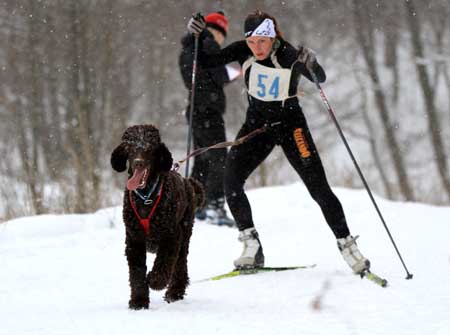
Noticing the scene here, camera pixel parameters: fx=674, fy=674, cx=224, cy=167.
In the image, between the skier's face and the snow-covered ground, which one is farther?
the skier's face

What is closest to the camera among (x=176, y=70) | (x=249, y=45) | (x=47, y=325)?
(x=47, y=325)

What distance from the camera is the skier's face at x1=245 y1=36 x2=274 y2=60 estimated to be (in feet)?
17.7

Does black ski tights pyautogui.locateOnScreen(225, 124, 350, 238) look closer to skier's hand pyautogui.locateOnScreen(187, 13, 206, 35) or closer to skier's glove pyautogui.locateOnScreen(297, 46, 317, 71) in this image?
skier's glove pyautogui.locateOnScreen(297, 46, 317, 71)

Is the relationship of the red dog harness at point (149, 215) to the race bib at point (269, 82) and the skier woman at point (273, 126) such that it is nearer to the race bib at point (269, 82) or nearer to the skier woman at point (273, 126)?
the skier woman at point (273, 126)

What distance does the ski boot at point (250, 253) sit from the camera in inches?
219

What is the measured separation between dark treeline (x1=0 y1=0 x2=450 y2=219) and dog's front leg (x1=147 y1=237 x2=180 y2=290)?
5.57m

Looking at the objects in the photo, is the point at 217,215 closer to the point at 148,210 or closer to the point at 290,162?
the point at 290,162

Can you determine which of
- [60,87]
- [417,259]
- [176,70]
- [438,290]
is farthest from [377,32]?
[438,290]

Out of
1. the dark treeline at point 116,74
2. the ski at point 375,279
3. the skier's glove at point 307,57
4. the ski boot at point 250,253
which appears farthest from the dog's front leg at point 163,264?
the dark treeline at point 116,74

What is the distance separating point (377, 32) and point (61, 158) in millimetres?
10647

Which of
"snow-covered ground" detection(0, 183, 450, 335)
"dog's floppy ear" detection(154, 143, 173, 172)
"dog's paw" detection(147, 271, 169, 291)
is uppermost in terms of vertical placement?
"dog's floppy ear" detection(154, 143, 173, 172)

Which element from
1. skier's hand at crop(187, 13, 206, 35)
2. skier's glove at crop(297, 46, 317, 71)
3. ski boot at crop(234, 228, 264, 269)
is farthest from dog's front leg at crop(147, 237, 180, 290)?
skier's hand at crop(187, 13, 206, 35)

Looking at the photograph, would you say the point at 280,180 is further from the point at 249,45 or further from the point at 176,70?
the point at 249,45

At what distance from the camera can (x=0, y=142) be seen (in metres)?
14.4
